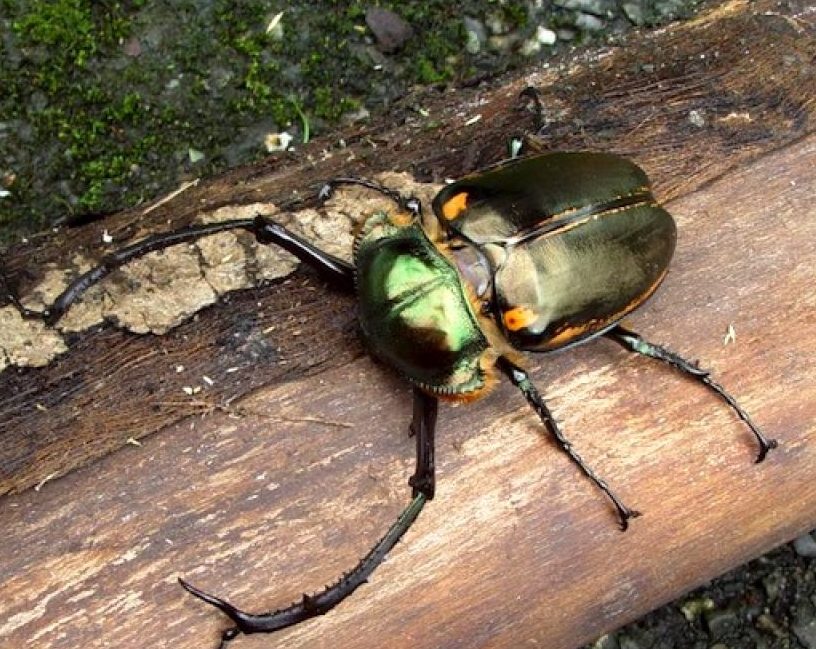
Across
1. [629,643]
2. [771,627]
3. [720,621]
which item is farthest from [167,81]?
[771,627]

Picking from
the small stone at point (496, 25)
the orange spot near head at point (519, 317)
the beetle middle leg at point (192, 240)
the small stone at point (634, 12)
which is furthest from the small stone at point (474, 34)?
the orange spot near head at point (519, 317)

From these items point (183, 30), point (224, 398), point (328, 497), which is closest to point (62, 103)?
point (183, 30)

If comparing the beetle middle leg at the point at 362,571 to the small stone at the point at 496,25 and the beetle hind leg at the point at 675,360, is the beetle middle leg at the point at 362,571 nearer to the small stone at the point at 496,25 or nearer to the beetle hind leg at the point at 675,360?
the beetle hind leg at the point at 675,360

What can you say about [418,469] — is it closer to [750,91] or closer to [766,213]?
[766,213]

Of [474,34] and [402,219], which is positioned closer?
[402,219]

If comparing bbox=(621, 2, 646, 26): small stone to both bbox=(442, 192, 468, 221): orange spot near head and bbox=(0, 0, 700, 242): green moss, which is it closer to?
bbox=(0, 0, 700, 242): green moss

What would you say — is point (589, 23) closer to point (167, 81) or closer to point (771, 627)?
point (167, 81)

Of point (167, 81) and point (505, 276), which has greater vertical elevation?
point (167, 81)
